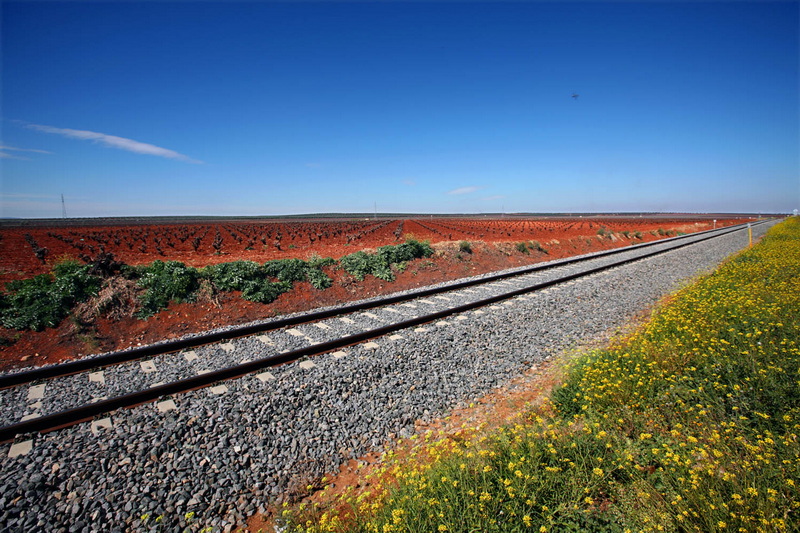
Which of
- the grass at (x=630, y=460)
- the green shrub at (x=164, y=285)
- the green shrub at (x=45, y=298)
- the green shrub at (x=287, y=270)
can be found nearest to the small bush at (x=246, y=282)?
the green shrub at (x=287, y=270)

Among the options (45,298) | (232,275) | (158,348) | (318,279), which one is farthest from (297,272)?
(45,298)

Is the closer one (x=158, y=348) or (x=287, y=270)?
(x=158, y=348)

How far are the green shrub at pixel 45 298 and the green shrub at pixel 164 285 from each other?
4.15ft

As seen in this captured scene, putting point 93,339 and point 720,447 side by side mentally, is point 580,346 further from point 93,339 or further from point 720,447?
point 93,339

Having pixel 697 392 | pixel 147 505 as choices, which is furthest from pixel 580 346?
pixel 147 505

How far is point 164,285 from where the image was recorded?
1109cm

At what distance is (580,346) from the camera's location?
24.9 ft

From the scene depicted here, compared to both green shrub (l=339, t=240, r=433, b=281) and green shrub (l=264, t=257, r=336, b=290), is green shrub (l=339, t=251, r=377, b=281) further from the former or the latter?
green shrub (l=264, t=257, r=336, b=290)

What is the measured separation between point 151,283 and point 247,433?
888 centimetres

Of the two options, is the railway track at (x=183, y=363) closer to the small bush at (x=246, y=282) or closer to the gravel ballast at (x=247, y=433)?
the gravel ballast at (x=247, y=433)

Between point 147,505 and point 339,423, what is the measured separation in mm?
2213

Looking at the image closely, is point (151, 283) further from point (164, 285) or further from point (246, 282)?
point (246, 282)

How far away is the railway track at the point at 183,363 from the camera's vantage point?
5.30 meters

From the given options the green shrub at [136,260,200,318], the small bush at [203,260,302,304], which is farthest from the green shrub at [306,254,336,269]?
the green shrub at [136,260,200,318]
